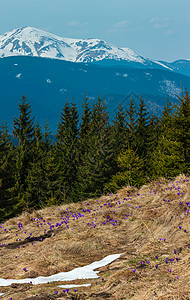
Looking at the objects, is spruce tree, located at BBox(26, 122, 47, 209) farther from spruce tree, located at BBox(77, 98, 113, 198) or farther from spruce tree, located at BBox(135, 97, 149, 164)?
spruce tree, located at BBox(135, 97, 149, 164)

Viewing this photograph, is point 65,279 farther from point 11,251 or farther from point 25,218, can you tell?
point 25,218

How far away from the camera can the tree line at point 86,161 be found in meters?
18.1

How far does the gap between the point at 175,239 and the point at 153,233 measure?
0.75m

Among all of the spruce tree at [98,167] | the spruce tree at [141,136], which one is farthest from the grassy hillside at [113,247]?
the spruce tree at [141,136]

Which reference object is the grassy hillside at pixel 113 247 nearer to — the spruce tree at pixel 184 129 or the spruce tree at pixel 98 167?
the spruce tree at pixel 184 129

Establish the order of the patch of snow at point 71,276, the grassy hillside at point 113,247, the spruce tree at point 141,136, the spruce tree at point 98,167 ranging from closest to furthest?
the grassy hillside at point 113,247
the patch of snow at point 71,276
the spruce tree at point 98,167
the spruce tree at point 141,136

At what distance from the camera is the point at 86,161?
33781 mm

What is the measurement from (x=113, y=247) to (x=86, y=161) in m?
27.2

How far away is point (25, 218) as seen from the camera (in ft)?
34.2

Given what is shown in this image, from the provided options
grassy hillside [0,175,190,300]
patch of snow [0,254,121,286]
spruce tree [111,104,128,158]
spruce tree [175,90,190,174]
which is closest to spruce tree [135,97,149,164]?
spruce tree [111,104,128,158]

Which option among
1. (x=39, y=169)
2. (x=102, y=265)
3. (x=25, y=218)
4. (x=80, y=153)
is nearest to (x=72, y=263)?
(x=102, y=265)

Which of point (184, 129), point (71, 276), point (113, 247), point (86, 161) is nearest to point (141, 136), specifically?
point (86, 161)

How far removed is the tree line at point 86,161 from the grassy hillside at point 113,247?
7.98m

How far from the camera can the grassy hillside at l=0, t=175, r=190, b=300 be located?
169 inches
